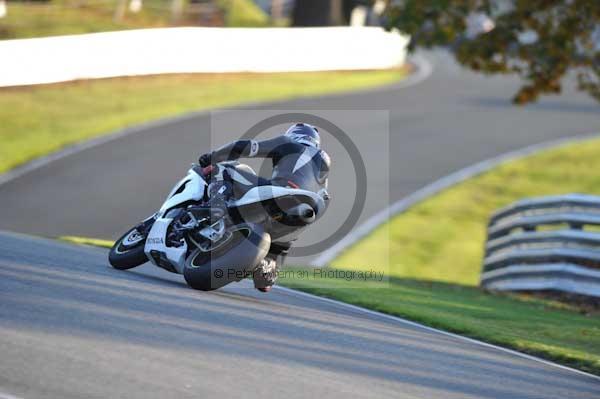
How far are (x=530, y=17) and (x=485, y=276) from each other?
4130mm

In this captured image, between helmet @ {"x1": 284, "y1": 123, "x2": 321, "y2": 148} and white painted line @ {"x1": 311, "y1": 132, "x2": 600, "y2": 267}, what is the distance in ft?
24.2

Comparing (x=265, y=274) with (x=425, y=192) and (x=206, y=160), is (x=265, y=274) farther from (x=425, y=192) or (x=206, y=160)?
(x=425, y=192)

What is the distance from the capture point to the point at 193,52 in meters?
30.5

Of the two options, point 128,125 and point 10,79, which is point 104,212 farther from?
point 10,79

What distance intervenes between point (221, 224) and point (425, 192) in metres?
13.4

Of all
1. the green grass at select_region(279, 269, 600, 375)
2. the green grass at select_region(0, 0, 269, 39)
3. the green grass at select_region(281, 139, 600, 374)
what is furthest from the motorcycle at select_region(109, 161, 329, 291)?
the green grass at select_region(0, 0, 269, 39)

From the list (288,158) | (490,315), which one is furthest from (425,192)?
(288,158)

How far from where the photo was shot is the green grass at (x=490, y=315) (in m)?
8.87

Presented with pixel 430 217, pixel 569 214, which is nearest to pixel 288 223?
pixel 569 214

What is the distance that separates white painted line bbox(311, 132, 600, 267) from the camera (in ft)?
57.0

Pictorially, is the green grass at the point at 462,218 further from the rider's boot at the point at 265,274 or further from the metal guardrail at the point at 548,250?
the rider's boot at the point at 265,274

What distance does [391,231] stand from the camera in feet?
61.5

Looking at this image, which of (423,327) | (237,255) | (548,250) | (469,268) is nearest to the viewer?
(237,255)

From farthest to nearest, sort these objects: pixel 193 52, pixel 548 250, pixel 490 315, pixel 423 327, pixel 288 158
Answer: pixel 193 52 → pixel 548 250 → pixel 490 315 → pixel 423 327 → pixel 288 158
